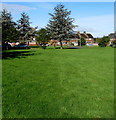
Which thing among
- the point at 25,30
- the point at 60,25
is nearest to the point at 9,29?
the point at 60,25

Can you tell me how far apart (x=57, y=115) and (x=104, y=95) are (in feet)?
8.06

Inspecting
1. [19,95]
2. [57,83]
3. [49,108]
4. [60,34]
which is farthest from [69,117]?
[60,34]

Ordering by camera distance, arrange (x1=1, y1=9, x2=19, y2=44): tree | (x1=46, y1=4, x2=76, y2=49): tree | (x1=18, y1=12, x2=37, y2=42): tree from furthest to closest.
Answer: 1. (x1=18, y1=12, x2=37, y2=42): tree
2. (x1=46, y1=4, x2=76, y2=49): tree
3. (x1=1, y1=9, x2=19, y2=44): tree

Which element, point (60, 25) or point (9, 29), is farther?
point (60, 25)

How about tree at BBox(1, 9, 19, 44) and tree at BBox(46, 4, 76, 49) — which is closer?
tree at BBox(1, 9, 19, 44)

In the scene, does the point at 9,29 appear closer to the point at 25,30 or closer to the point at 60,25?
the point at 60,25

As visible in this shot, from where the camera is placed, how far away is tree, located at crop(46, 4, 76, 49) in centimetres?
4525

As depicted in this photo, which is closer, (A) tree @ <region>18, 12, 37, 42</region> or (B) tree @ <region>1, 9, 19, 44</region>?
(B) tree @ <region>1, 9, 19, 44</region>

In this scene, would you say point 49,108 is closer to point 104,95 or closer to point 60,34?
point 104,95

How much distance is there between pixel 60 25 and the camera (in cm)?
4512

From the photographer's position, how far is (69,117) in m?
4.10

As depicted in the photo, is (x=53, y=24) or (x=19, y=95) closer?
(x=19, y=95)

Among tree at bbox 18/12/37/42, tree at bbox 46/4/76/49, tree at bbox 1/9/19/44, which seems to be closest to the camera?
tree at bbox 1/9/19/44

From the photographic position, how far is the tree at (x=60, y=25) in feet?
148
